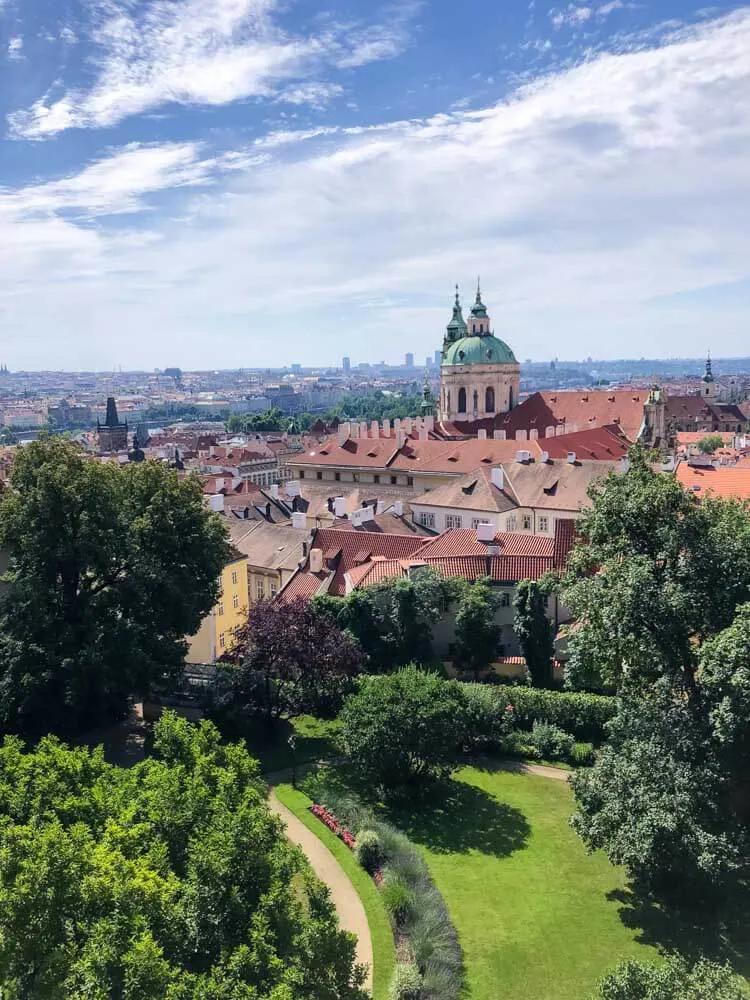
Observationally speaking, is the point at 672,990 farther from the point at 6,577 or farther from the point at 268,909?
the point at 6,577

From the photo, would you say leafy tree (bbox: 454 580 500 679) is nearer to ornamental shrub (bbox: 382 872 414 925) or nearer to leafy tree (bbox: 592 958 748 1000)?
ornamental shrub (bbox: 382 872 414 925)

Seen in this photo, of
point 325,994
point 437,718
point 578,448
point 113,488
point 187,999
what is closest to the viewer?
point 187,999

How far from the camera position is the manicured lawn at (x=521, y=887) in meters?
20.9

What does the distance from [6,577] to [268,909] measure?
20094 millimetres

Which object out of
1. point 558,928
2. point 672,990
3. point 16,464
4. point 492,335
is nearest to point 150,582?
point 16,464

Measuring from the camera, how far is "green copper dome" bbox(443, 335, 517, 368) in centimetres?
11744

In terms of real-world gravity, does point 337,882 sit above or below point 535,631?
below

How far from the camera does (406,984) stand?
19.6 metres

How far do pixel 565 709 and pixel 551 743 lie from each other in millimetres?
1940

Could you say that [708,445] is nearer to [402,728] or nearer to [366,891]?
[402,728]

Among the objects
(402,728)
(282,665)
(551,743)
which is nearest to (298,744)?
(282,665)

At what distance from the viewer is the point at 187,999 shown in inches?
561

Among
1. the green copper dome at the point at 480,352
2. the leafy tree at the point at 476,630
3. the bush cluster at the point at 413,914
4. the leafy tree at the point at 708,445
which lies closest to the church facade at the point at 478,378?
the green copper dome at the point at 480,352

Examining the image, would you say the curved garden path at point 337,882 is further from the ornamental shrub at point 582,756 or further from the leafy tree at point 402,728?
the ornamental shrub at point 582,756
